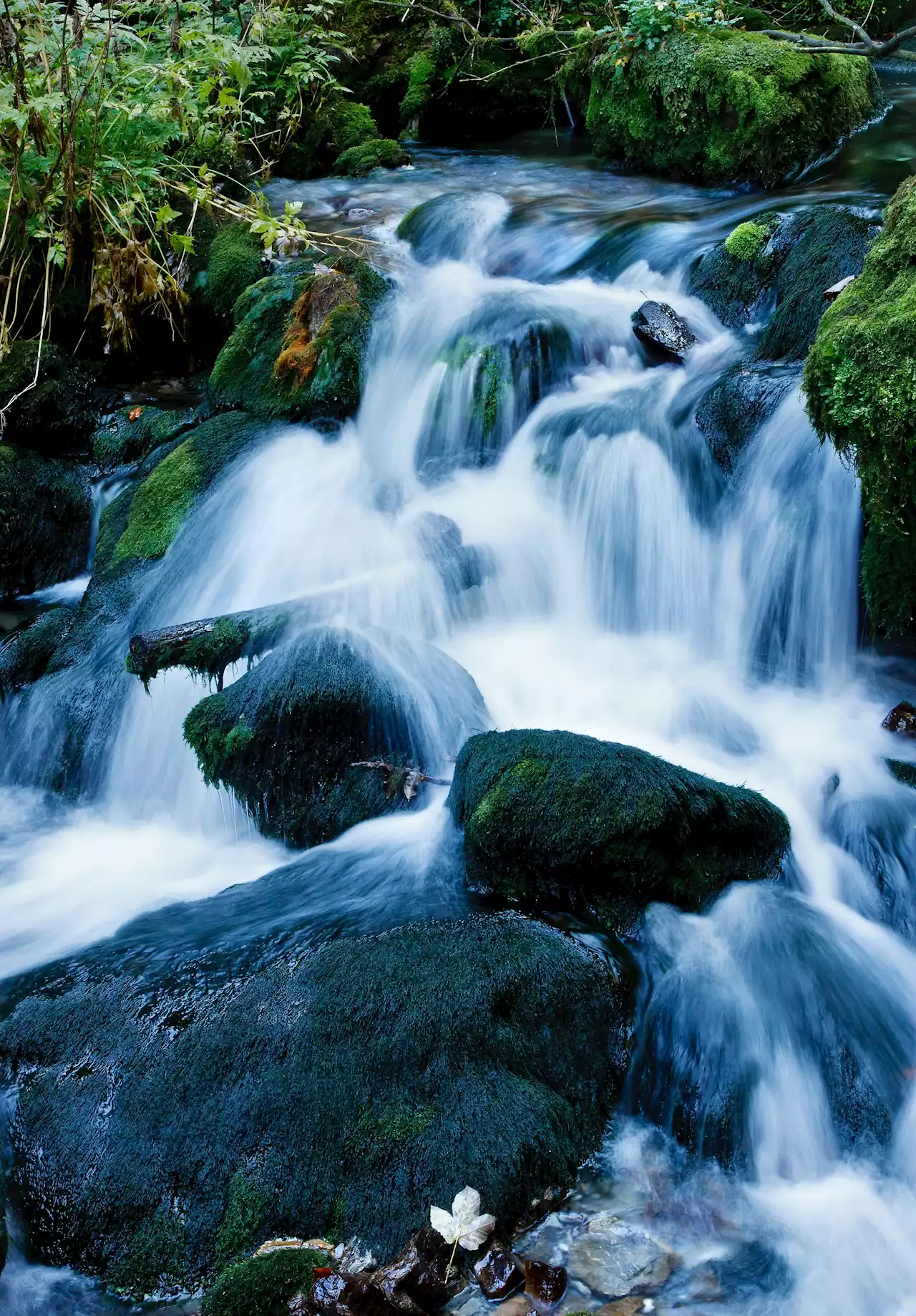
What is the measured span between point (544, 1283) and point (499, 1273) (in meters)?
0.12

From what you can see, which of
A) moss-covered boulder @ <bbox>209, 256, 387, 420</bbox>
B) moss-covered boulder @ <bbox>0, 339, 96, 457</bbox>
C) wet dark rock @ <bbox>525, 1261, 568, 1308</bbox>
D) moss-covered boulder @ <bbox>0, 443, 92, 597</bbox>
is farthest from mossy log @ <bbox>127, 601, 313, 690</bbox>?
wet dark rock @ <bbox>525, 1261, 568, 1308</bbox>

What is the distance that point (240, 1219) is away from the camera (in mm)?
3037

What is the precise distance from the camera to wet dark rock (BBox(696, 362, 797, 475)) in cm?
593

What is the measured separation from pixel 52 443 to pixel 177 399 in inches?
36.3

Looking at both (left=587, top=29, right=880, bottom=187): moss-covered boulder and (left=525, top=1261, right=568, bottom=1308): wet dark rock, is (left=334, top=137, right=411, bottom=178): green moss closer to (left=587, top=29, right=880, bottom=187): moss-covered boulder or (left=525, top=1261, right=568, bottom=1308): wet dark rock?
(left=587, top=29, right=880, bottom=187): moss-covered boulder

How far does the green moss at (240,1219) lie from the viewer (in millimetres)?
2992

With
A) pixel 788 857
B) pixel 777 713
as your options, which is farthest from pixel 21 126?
pixel 788 857

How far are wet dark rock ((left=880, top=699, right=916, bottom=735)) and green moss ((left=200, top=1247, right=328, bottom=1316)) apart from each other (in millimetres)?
3460

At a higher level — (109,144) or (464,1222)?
(109,144)

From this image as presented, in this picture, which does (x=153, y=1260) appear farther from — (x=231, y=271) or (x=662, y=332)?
(x=231, y=271)

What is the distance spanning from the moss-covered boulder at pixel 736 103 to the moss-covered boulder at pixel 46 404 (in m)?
5.44

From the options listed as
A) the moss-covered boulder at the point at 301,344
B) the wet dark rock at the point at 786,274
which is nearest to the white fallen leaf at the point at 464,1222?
the wet dark rock at the point at 786,274

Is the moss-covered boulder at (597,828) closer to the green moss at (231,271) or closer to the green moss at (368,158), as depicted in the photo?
the green moss at (231,271)

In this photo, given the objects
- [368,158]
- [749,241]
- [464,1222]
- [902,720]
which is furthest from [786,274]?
[464,1222]
